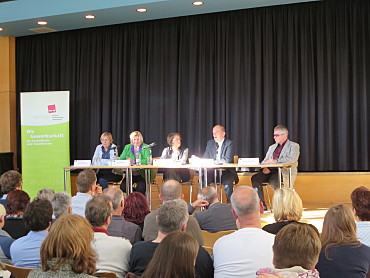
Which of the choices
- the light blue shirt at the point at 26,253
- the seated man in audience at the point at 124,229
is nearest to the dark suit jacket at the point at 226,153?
the seated man in audience at the point at 124,229

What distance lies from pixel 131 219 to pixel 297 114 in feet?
17.0

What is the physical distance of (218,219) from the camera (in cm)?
406

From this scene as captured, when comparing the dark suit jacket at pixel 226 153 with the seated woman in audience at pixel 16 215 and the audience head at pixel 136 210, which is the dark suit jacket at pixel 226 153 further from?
the seated woman in audience at pixel 16 215

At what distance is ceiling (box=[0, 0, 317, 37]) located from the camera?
26.4 ft

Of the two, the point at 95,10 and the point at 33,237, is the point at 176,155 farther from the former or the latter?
the point at 33,237

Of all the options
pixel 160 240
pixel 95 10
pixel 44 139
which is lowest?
pixel 160 240

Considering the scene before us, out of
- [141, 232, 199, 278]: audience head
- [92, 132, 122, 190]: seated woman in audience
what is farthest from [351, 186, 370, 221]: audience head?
[92, 132, 122, 190]: seated woman in audience

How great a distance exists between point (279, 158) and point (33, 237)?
15.5 feet

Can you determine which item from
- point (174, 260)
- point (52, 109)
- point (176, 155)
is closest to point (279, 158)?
point (176, 155)

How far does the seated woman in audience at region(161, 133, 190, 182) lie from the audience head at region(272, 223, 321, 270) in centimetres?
531

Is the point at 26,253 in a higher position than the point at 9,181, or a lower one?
lower

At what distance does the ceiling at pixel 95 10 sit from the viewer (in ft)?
26.4

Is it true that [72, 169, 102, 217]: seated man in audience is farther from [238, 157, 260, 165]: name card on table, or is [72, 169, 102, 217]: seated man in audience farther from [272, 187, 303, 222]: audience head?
[238, 157, 260, 165]: name card on table

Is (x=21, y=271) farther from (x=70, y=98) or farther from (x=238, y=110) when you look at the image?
(x=70, y=98)
